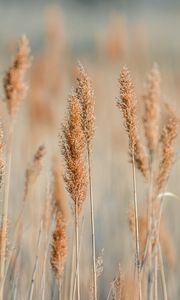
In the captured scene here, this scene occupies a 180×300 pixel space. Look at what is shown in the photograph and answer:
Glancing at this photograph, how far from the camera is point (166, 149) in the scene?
1783 mm

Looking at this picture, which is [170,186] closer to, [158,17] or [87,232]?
[87,232]

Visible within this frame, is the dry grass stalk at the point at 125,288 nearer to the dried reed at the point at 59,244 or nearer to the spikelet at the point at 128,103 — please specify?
the dried reed at the point at 59,244

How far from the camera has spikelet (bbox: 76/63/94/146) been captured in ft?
5.42

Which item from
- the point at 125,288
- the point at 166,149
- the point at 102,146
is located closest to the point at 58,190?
the point at 125,288

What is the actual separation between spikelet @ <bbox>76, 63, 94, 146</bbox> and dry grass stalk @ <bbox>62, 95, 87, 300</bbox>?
0.01 meters

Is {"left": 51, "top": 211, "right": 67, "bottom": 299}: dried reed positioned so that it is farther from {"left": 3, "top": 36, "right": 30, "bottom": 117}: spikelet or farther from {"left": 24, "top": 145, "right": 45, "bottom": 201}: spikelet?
{"left": 3, "top": 36, "right": 30, "bottom": 117}: spikelet

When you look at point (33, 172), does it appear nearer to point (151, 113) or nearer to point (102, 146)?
point (151, 113)

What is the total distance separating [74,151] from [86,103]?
0.12 m

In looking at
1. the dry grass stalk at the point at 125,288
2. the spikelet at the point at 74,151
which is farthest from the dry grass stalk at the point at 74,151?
the dry grass stalk at the point at 125,288

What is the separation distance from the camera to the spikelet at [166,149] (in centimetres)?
178

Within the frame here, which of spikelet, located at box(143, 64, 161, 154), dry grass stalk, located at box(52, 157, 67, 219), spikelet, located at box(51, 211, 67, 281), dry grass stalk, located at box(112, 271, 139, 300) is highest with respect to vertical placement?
spikelet, located at box(143, 64, 161, 154)

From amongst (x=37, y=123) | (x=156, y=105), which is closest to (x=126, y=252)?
(x=37, y=123)

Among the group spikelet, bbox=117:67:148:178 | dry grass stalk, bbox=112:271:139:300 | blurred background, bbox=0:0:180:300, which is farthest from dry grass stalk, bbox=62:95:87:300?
blurred background, bbox=0:0:180:300

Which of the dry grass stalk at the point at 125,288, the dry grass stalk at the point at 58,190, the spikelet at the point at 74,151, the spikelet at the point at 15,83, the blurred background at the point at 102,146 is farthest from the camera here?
the blurred background at the point at 102,146
